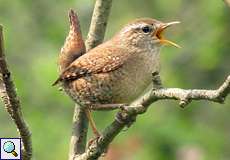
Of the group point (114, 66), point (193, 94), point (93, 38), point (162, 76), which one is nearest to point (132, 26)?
point (93, 38)

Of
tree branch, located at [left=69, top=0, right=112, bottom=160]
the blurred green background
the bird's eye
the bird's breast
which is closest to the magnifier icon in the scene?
tree branch, located at [left=69, top=0, right=112, bottom=160]

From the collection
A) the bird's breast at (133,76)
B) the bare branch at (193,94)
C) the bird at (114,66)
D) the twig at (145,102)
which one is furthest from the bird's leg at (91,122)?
the bare branch at (193,94)

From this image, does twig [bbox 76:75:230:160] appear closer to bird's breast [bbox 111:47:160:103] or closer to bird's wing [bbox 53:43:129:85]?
bird's breast [bbox 111:47:160:103]

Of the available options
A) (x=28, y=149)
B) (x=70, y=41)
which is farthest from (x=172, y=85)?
(x=28, y=149)

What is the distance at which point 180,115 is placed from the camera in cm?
721

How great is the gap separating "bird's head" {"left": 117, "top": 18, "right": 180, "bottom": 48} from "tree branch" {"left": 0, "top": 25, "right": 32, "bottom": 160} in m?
1.04

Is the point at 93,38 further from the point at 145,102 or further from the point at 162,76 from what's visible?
the point at 162,76

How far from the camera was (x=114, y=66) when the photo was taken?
14.4 feet

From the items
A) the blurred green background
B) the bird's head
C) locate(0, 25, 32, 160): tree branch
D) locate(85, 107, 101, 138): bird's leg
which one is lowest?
the blurred green background

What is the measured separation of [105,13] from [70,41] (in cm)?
32

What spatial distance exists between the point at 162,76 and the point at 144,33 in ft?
9.83

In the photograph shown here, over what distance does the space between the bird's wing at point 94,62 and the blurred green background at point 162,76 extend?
6.26ft

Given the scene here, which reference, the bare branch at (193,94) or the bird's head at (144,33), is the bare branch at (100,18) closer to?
the bird's head at (144,33)

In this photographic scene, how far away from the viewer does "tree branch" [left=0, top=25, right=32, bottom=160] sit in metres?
3.41
